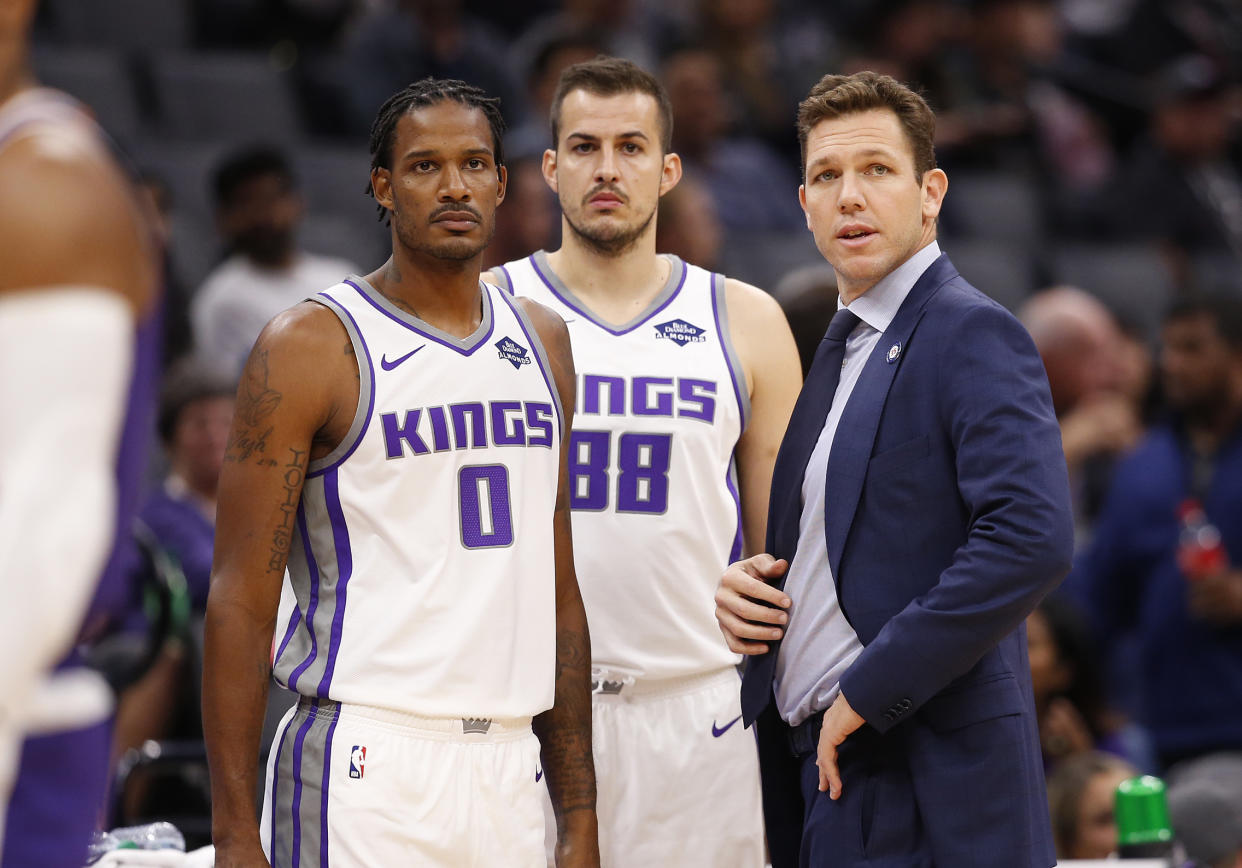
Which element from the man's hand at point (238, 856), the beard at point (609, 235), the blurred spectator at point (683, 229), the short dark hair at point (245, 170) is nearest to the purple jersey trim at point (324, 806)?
the man's hand at point (238, 856)

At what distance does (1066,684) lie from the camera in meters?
6.23

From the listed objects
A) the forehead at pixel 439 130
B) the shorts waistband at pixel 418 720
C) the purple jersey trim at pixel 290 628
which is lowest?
the shorts waistband at pixel 418 720

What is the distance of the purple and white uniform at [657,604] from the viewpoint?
4.01 metres

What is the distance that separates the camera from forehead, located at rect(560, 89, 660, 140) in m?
4.18

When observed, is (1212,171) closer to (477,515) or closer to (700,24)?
(700,24)

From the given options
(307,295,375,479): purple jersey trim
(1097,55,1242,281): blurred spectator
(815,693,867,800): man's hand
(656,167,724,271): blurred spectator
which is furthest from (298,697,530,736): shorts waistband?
(1097,55,1242,281): blurred spectator

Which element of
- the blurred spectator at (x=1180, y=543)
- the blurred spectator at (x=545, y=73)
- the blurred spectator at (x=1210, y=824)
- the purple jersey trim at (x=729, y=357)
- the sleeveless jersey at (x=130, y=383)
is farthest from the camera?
the blurred spectator at (x=545, y=73)

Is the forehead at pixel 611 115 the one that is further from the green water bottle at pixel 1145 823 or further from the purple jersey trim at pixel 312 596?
the green water bottle at pixel 1145 823

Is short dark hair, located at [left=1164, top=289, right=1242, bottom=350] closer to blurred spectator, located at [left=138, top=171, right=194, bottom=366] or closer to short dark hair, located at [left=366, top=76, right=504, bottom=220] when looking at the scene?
blurred spectator, located at [left=138, top=171, right=194, bottom=366]

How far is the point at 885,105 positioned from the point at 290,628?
1.57 m

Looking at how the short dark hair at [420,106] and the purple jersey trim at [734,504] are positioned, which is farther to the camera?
the purple jersey trim at [734,504]

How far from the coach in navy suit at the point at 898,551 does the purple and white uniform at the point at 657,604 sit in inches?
22.4

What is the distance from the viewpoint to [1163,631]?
678cm

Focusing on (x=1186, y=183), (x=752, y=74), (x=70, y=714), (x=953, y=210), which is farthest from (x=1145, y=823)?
(x=1186, y=183)
